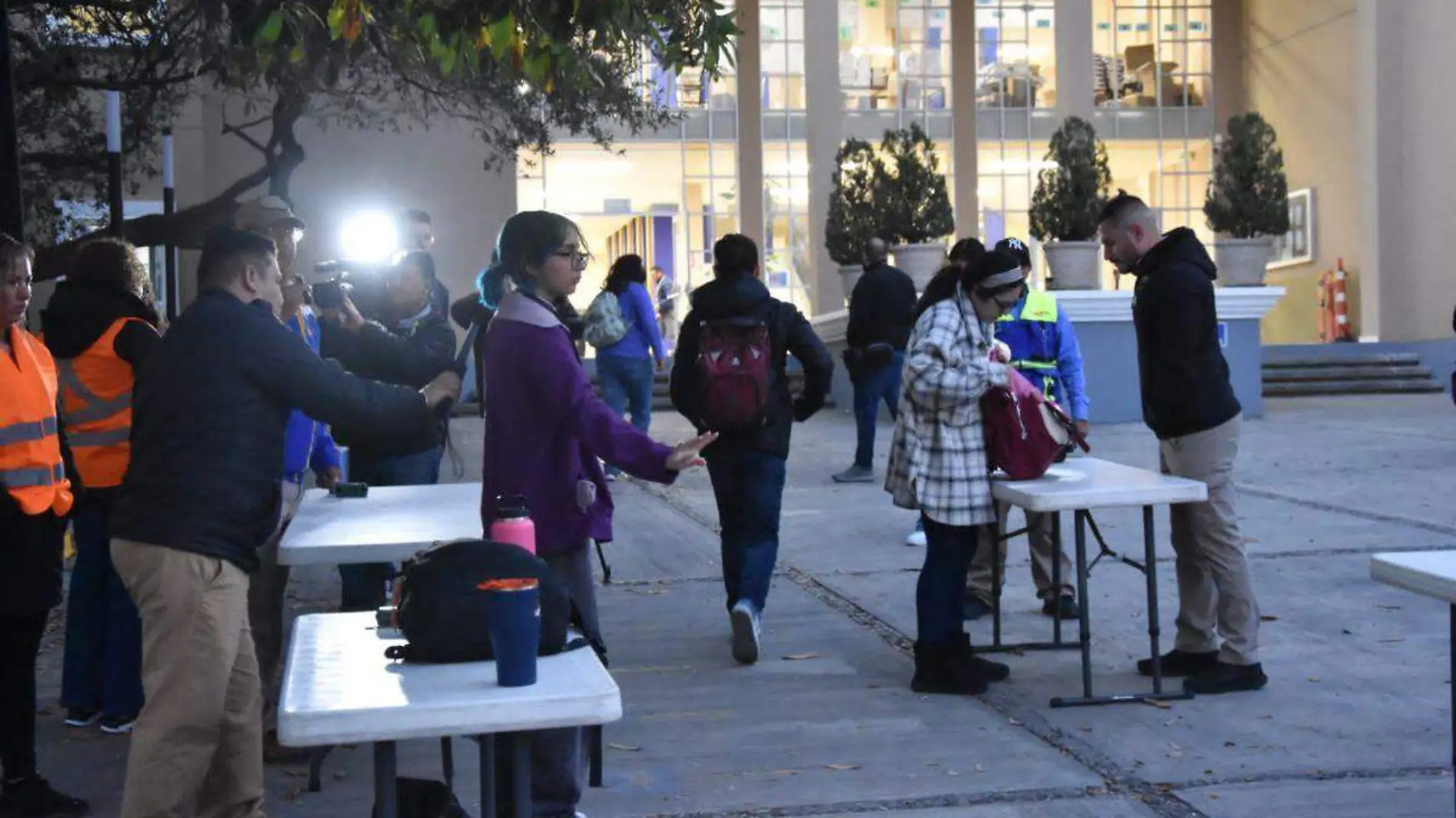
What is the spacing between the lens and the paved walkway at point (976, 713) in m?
5.51

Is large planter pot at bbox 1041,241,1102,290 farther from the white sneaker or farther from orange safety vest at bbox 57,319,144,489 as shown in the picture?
orange safety vest at bbox 57,319,144,489

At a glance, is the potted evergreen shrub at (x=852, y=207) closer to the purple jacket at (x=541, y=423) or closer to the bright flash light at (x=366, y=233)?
the bright flash light at (x=366, y=233)

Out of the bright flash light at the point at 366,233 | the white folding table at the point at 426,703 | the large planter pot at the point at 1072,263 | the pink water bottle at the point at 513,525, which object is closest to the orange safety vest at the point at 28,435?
the pink water bottle at the point at 513,525

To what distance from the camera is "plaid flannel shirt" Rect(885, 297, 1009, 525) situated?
682cm

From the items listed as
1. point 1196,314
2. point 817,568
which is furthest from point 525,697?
point 817,568

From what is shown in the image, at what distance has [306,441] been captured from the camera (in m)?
6.62

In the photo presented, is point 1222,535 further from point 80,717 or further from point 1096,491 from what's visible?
point 80,717

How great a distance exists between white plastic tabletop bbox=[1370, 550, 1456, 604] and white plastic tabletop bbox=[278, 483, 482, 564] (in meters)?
2.44

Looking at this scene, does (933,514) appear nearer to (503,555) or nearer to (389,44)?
(503,555)

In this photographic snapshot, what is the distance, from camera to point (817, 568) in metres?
10.2

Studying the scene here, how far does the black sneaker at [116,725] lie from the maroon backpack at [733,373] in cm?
270

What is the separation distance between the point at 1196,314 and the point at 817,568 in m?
3.82

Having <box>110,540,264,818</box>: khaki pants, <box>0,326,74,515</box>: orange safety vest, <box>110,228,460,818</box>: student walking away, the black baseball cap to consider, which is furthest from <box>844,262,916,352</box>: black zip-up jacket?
<box>110,540,264,818</box>: khaki pants

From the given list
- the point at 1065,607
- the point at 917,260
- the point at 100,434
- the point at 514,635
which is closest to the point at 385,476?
the point at 100,434
